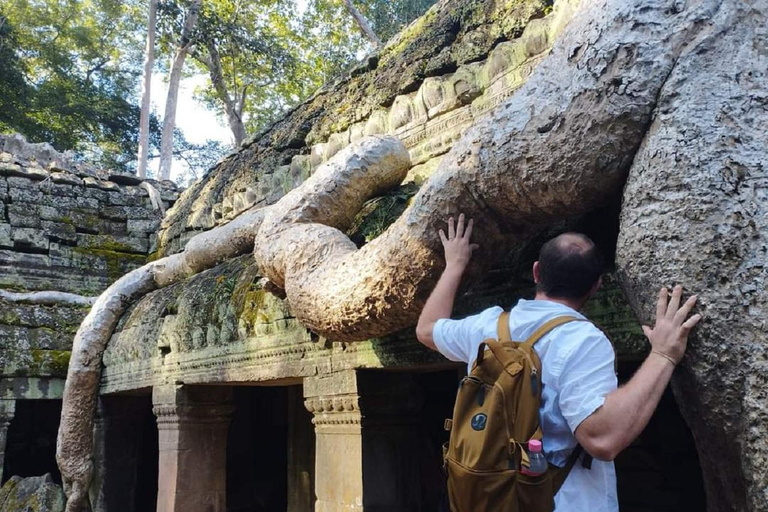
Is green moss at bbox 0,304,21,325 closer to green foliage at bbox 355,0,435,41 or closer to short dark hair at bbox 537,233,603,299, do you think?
short dark hair at bbox 537,233,603,299

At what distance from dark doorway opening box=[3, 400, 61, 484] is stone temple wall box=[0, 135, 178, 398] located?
2.20m

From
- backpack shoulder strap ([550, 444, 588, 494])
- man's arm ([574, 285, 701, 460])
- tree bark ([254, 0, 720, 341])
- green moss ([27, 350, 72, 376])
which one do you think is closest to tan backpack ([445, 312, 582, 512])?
backpack shoulder strap ([550, 444, 588, 494])

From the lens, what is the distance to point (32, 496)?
5863 millimetres

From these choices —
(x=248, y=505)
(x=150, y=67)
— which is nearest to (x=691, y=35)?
(x=248, y=505)

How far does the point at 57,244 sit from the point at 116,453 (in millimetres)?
2788

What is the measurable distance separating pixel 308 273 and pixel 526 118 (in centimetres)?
126

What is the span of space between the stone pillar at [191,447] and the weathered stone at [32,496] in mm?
1492

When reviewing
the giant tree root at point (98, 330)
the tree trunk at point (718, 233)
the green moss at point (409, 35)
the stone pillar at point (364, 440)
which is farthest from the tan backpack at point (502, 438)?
the giant tree root at point (98, 330)

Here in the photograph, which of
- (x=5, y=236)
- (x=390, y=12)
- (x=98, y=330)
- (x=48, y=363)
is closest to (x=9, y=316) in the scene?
(x=48, y=363)

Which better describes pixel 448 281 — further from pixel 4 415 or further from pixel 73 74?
pixel 73 74

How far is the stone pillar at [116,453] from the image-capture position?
241 inches

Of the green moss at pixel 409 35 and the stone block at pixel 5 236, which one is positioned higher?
the stone block at pixel 5 236

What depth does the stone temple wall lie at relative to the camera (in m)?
6.58

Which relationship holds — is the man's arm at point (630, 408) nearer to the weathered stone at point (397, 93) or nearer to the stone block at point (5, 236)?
the weathered stone at point (397, 93)
